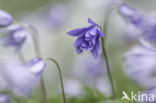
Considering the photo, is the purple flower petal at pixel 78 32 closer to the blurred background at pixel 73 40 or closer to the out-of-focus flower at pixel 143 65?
the out-of-focus flower at pixel 143 65

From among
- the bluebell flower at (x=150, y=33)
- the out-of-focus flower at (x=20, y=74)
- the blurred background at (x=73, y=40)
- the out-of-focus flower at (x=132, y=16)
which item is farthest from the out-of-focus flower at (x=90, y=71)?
the out-of-focus flower at (x=20, y=74)

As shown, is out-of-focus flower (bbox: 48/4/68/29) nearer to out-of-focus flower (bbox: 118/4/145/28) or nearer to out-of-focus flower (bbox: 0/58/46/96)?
out-of-focus flower (bbox: 118/4/145/28)

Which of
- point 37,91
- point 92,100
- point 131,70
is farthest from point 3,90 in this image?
point 131,70

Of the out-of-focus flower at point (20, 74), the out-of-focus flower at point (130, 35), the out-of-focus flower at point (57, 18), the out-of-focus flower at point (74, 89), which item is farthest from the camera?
the out-of-focus flower at point (57, 18)

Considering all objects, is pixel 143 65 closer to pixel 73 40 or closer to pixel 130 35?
pixel 130 35

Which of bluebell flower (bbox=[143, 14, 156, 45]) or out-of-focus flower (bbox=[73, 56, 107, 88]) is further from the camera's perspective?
out-of-focus flower (bbox=[73, 56, 107, 88])

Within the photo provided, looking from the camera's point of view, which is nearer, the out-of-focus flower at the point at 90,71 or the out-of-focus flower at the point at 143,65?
the out-of-focus flower at the point at 143,65

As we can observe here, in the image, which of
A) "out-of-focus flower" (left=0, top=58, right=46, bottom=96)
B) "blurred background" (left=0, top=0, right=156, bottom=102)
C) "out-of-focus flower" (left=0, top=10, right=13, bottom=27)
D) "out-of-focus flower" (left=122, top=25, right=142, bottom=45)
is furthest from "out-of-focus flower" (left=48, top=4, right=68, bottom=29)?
"out-of-focus flower" (left=0, top=58, right=46, bottom=96)
